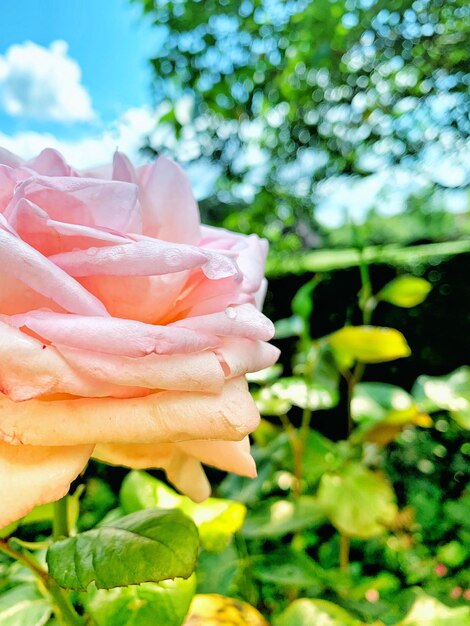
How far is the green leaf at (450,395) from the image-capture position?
112 centimetres

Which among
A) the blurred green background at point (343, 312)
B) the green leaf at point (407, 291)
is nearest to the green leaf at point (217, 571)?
the blurred green background at point (343, 312)

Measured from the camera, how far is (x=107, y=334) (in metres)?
0.30

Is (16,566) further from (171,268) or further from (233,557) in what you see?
(171,268)

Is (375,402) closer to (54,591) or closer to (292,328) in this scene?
(292,328)

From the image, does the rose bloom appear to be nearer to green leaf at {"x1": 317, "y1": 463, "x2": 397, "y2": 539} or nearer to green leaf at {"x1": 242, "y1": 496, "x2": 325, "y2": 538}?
green leaf at {"x1": 242, "y1": 496, "x2": 325, "y2": 538}

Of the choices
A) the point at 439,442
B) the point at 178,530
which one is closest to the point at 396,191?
the point at 439,442

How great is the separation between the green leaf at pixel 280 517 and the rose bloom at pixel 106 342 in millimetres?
602

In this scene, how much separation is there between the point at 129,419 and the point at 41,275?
91mm

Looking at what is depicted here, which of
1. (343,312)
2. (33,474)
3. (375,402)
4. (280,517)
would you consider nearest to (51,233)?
(33,474)

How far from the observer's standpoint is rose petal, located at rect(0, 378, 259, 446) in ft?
0.99

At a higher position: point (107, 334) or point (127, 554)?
point (107, 334)

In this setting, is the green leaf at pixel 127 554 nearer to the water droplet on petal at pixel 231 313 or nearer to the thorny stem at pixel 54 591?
the thorny stem at pixel 54 591

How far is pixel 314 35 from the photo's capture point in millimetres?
2020

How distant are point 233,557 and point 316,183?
2.92m
